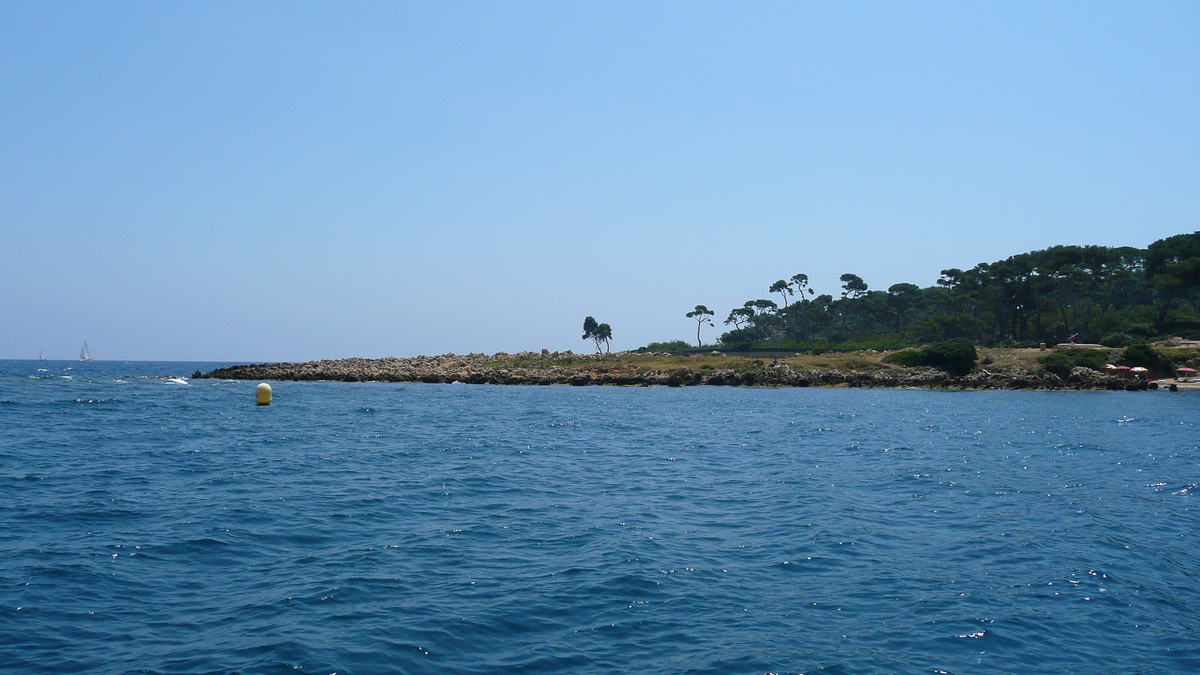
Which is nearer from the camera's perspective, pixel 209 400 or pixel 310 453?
pixel 310 453

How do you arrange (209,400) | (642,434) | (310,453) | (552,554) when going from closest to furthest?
(552,554) → (310,453) → (642,434) → (209,400)

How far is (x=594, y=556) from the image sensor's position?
11.7m

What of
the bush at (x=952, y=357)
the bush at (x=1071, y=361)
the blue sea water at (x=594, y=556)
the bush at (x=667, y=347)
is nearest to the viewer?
the blue sea water at (x=594, y=556)

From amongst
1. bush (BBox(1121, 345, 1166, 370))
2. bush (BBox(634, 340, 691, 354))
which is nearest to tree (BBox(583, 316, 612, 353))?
bush (BBox(634, 340, 691, 354))

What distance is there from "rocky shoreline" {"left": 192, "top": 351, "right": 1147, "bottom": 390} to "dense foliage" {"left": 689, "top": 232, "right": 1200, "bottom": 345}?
20.6 metres

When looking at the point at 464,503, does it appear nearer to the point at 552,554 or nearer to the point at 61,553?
the point at 552,554

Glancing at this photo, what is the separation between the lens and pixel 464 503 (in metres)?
15.6

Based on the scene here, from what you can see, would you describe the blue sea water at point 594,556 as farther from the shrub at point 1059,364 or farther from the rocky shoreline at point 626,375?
the shrub at point 1059,364

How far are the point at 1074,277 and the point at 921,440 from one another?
6636 centimetres

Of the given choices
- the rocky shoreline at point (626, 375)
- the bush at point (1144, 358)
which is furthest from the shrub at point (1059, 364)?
the bush at point (1144, 358)

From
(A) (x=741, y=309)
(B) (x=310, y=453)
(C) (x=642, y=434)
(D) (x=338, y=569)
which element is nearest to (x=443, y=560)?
(D) (x=338, y=569)

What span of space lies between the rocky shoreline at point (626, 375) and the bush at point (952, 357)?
97 cm

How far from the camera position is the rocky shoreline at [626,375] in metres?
59.1

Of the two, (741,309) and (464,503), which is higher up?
(741,309)
